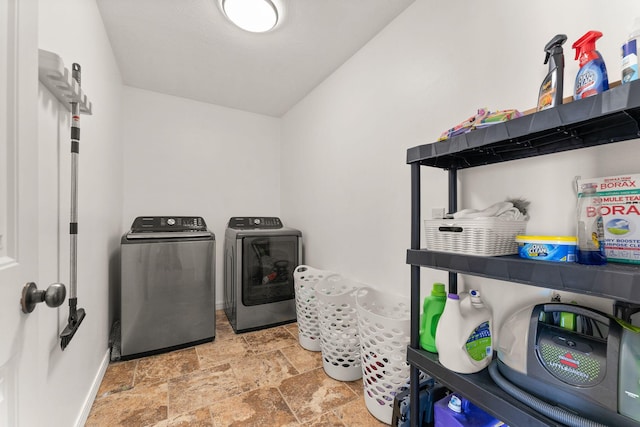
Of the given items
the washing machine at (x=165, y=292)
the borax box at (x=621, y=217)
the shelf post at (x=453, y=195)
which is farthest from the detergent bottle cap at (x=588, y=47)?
the washing machine at (x=165, y=292)

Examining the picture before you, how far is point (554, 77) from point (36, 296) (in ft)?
4.98

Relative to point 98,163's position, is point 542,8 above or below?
above

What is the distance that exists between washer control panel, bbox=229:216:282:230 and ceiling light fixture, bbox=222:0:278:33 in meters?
1.81

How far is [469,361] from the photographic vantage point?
3.24 feet

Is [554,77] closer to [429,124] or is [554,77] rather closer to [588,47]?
[588,47]

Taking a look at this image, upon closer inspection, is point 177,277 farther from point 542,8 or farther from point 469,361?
point 542,8

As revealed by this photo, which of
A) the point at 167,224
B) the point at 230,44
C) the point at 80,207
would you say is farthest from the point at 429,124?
the point at 167,224

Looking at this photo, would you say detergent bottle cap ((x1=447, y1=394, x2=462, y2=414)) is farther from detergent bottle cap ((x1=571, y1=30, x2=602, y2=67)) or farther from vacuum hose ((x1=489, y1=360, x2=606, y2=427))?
detergent bottle cap ((x1=571, y1=30, x2=602, y2=67))

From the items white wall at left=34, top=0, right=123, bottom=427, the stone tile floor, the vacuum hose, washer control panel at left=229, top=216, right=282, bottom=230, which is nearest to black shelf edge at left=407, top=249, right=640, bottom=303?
the vacuum hose

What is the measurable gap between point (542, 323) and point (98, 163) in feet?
7.65

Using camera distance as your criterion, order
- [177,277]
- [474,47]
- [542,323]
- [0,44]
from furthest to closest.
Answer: [177,277]
[474,47]
[542,323]
[0,44]

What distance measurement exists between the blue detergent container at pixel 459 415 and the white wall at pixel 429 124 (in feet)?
1.23

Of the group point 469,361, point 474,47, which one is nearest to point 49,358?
point 469,361

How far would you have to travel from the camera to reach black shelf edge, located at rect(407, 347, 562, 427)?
0.78 metres
